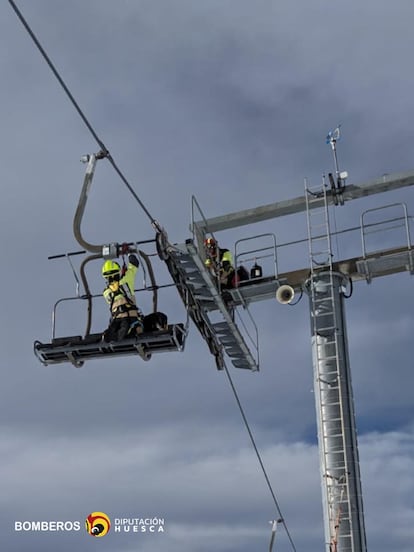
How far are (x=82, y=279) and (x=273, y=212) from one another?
21.4ft

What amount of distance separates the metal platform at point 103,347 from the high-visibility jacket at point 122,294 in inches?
28.7

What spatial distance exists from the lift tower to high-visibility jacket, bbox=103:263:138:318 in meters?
1.26

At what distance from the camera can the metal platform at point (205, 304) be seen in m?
21.7

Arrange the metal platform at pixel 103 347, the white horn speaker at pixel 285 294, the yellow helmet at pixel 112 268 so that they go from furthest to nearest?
1. the white horn speaker at pixel 285 294
2. the yellow helmet at pixel 112 268
3. the metal platform at pixel 103 347

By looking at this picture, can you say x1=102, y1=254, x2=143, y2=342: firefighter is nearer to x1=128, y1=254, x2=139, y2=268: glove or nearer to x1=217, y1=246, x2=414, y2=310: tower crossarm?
x1=128, y1=254, x2=139, y2=268: glove

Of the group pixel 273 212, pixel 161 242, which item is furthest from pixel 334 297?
pixel 161 242

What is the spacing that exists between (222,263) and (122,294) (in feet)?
15.8

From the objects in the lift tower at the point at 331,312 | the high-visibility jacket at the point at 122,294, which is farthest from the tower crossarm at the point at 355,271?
the high-visibility jacket at the point at 122,294

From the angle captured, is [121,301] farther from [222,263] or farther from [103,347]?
[222,263]

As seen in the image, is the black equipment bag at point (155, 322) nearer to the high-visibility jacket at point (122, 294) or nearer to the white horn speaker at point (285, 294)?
the high-visibility jacket at point (122, 294)

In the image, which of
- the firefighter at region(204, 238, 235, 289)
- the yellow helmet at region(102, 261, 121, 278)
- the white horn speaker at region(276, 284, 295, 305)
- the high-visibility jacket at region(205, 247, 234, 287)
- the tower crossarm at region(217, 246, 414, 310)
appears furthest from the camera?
the high-visibility jacket at region(205, 247, 234, 287)

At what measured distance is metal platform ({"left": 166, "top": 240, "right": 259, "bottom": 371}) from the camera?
2170 cm

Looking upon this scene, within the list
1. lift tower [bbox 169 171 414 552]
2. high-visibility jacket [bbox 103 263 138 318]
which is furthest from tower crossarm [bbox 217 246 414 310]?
high-visibility jacket [bbox 103 263 138 318]

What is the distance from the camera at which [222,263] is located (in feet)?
81.6
